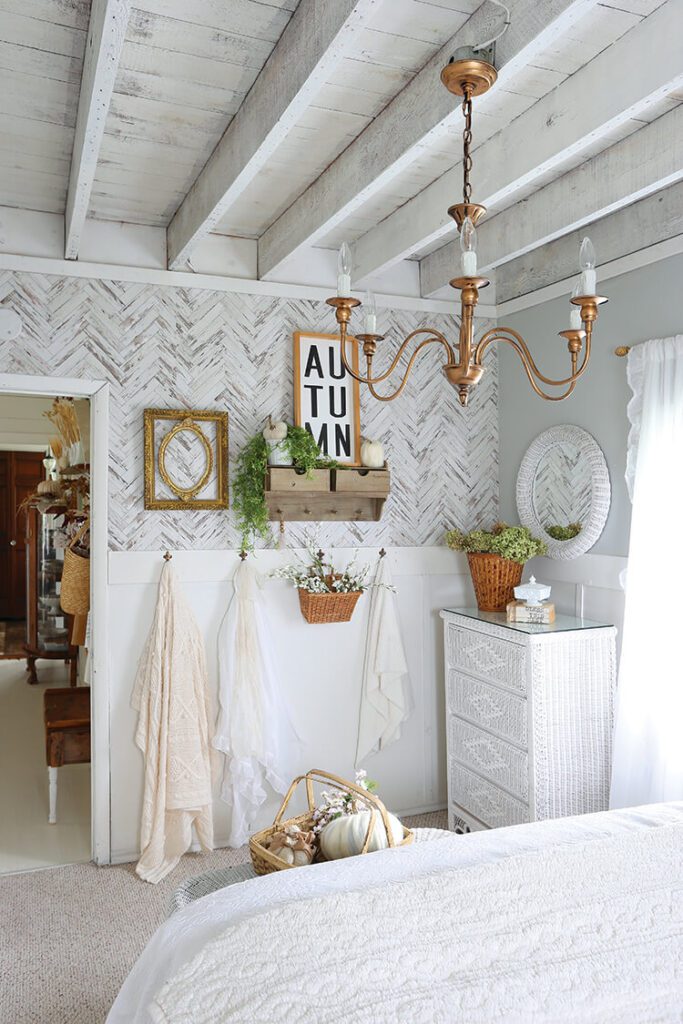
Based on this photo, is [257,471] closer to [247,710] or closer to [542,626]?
[247,710]

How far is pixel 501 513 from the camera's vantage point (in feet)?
13.3

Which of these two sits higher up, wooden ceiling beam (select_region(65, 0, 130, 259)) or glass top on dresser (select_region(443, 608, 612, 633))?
wooden ceiling beam (select_region(65, 0, 130, 259))

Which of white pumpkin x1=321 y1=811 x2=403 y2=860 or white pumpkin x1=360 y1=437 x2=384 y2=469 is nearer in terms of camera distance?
white pumpkin x1=321 y1=811 x2=403 y2=860

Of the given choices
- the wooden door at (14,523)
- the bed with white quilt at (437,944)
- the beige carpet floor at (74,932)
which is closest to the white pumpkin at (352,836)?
the bed with white quilt at (437,944)

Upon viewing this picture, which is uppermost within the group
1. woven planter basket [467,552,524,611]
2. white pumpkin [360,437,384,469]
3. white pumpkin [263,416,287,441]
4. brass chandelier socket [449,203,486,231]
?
brass chandelier socket [449,203,486,231]

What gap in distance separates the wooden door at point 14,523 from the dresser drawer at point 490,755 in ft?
22.8

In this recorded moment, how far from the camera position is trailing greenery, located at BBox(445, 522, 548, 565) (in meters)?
3.51

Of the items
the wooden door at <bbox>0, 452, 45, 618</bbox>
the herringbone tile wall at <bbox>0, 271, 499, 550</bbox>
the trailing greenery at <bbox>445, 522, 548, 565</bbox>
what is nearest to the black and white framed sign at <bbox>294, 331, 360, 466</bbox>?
the herringbone tile wall at <bbox>0, 271, 499, 550</bbox>

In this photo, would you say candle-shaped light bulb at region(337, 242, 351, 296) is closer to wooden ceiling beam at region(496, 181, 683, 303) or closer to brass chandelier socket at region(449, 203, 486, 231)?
brass chandelier socket at region(449, 203, 486, 231)

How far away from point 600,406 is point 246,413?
4.97 feet

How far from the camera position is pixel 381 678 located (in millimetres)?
3730

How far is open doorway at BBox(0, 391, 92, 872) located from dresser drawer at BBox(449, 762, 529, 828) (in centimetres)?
163

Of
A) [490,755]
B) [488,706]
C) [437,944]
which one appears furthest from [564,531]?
[437,944]

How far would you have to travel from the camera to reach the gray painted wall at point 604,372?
9.93 ft
